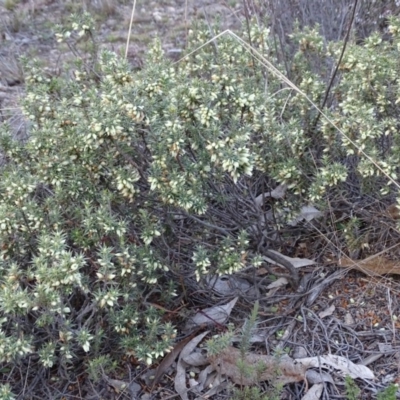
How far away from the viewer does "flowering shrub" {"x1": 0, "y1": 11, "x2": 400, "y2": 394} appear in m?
2.41

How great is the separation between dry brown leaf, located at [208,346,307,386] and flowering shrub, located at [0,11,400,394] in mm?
268

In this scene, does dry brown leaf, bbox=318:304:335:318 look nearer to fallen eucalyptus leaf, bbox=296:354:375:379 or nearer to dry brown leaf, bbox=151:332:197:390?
fallen eucalyptus leaf, bbox=296:354:375:379

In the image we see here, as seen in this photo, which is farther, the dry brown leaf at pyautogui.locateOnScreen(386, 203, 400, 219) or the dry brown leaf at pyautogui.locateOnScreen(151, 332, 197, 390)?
the dry brown leaf at pyautogui.locateOnScreen(386, 203, 400, 219)

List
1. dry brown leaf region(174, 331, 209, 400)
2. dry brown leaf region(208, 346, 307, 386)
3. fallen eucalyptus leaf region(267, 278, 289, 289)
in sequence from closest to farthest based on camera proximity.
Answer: dry brown leaf region(208, 346, 307, 386) < dry brown leaf region(174, 331, 209, 400) < fallen eucalyptus leaf region(267, 278, 289, 289)

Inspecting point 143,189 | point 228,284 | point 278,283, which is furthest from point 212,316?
point 143,189

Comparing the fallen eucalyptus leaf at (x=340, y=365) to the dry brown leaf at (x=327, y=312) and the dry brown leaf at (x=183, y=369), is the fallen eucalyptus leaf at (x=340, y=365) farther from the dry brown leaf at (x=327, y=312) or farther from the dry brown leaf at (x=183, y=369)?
the dry brown leaf at (x=183, y=369)

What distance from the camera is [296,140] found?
2.90 metres

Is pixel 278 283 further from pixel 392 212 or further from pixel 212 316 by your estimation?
pixel 392 212

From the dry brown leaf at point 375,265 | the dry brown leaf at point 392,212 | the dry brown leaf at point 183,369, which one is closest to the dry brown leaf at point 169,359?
the dry brown leaf at point 183,369

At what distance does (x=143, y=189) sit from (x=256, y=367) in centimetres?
86

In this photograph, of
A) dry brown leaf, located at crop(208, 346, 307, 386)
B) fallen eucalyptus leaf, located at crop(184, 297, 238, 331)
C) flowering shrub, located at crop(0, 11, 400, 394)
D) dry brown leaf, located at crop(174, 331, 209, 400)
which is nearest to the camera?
flowering shrub, located at crop(0, 11, 400, 394)

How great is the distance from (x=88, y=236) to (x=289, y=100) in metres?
1.39

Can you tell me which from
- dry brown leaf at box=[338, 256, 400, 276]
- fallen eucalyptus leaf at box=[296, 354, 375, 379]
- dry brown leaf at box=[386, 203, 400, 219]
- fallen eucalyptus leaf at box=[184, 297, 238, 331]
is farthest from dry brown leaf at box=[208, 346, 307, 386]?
dry brown leaf at box=[386, 203, 400, 219]

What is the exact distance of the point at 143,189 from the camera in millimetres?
2746
